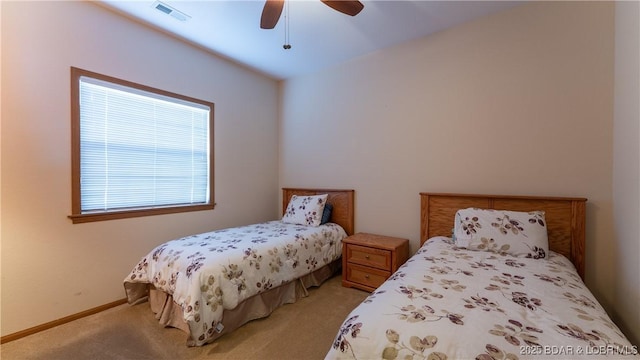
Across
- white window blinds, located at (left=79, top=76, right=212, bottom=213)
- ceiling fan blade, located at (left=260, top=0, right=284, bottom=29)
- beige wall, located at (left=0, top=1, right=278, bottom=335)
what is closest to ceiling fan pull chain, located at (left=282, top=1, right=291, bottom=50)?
ceiling fan blade, located at (left=260, top=0, right=284, bottom=29)

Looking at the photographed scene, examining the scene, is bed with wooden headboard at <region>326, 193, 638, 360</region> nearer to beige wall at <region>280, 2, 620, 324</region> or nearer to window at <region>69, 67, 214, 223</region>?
beige wall at <region>280, 2, 620, 324</region>

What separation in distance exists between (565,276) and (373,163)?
192cm

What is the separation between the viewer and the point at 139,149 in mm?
2557

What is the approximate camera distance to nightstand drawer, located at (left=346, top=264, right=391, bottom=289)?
8.41ft

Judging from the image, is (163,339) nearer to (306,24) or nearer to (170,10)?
(170,10)

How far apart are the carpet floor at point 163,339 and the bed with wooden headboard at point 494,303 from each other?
2.85ft

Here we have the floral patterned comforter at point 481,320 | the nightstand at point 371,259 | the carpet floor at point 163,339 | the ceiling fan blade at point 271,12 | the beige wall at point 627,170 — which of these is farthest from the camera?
the nightstand at point 371,259

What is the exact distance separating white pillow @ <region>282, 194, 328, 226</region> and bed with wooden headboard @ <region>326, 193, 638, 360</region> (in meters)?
1.42

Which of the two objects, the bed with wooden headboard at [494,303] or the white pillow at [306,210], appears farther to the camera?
the white pillow at [306,210]

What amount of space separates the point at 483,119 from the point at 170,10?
10.1 feet

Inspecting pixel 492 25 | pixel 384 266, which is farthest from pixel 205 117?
pixel 492 25

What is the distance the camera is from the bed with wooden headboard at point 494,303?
Result: 0.88 metres

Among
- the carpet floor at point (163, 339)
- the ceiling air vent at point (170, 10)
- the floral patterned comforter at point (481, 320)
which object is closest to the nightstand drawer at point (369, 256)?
the carpet floor at point (163, 339)

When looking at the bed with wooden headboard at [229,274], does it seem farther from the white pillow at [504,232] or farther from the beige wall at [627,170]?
the beige wall at [627,170]
